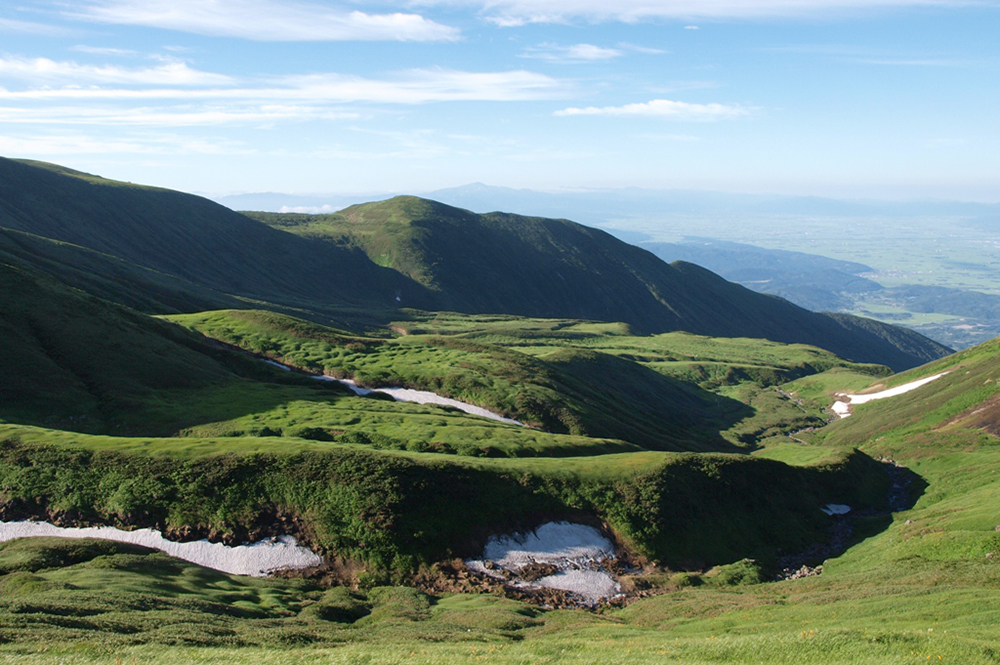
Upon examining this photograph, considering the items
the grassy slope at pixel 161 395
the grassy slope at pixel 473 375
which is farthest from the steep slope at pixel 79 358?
the grassy slope at pixel 473 375

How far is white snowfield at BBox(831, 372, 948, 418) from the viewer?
118 m

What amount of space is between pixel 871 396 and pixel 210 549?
4908 inches

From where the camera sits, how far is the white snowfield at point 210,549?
42.2m

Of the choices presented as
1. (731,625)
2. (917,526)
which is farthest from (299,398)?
(917,526)

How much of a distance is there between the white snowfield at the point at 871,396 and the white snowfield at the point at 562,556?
91267 millimetres

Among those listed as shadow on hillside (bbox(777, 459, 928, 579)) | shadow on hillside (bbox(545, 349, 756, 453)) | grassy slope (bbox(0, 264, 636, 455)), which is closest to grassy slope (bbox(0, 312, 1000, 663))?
shadow on hillside (bbox(777, 459, 928, 579))

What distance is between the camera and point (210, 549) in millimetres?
42906

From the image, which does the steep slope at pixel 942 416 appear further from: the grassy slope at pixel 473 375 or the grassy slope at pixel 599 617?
the grassy slope at pixel 473 375

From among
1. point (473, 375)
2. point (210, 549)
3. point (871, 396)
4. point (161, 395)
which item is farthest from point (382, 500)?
point (871, 396)

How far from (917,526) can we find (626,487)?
2103 cm

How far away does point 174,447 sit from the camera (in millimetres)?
49469

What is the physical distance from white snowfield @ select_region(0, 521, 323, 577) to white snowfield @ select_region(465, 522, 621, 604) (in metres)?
11.0

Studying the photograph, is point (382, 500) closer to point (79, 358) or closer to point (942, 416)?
point (79, 358)

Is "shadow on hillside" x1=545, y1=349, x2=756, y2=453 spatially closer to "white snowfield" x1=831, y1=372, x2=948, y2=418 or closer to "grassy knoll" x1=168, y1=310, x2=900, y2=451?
"grassy knoll" x1=168, y1=310, x2=900, y2=451
